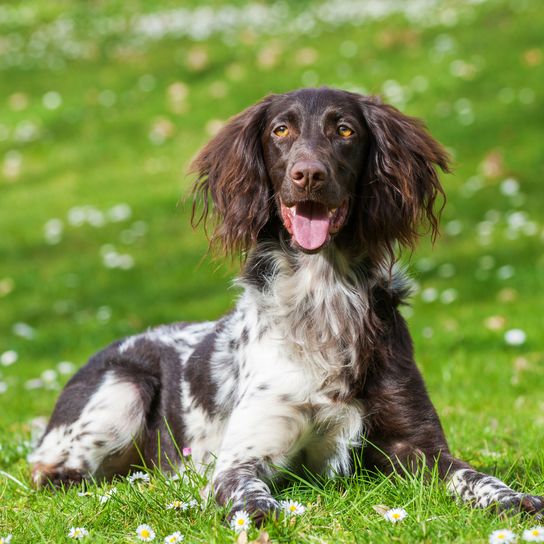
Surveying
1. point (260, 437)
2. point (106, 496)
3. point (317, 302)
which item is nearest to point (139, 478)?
point (106, 496)

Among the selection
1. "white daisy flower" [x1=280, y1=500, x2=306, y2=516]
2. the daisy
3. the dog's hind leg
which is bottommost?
the dog's hind leg

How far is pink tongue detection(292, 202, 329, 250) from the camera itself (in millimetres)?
4235

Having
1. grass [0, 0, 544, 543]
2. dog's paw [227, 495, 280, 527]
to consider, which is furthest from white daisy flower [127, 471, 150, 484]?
dog's paw [227, 495, 280, 527]

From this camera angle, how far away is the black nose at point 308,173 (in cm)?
406

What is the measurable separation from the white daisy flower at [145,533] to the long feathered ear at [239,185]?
149 centimetres

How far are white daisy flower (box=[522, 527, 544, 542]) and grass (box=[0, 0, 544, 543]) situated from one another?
0.47ft

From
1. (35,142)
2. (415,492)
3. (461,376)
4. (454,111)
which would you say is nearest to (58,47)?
(35,142)

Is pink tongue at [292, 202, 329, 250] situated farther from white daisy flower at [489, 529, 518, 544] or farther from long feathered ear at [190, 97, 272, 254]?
white daisy flower at [489, 529, 518, 544]

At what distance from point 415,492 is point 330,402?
65 cm

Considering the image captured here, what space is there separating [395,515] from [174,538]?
774 millimetres

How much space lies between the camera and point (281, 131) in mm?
4512

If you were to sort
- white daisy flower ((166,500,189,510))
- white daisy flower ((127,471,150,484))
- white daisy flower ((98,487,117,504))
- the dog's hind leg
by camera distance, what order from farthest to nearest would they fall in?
the dog's hind leg → white daisy flower ((127,471,150,484)) → white daisy flower ((98,487,117,504)) → white daisy flower ((166,500,189,510))

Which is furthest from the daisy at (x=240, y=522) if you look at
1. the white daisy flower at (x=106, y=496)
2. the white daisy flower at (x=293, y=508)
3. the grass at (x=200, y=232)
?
the white daisy flower at (x=106, y=496)

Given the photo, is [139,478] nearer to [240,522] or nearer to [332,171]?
[240,522]
